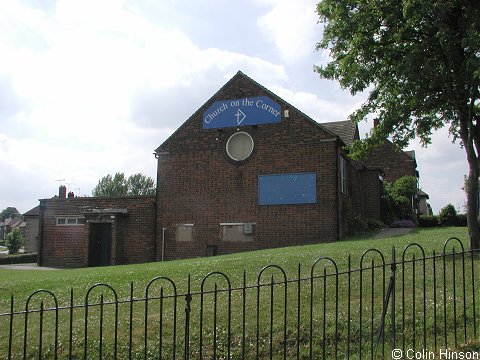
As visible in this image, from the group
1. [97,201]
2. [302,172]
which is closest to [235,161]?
[302,172]

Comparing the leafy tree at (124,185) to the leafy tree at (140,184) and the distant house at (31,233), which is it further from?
the distant house at (31,233)

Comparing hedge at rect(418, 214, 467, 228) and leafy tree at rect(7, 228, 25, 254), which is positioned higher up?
hedge at rect(418, 214, 467, 228)

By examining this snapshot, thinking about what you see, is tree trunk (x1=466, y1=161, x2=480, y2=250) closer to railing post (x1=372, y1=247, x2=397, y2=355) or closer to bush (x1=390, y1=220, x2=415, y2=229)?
railing post (x1=372, y1=247, x2=397, y2=355)

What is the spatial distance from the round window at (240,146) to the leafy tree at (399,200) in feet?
39.6

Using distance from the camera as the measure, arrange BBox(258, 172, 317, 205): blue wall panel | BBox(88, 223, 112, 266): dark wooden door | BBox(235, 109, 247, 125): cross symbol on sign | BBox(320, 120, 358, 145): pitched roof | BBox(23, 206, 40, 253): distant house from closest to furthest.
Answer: BBox(258, 172, 317, 205): blue wall panel
BBox(235, 109, 247, 125): cross symbol on sign
BBox(88, 223, 112, 266): dark wooden door
BBox(320, 120, 358, 145): pitched roof
BBox(23, 206, 40, 253): distant house

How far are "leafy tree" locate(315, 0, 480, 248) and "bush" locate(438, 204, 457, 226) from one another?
76.0 ft

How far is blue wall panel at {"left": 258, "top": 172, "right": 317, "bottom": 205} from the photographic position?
21781 millimetres

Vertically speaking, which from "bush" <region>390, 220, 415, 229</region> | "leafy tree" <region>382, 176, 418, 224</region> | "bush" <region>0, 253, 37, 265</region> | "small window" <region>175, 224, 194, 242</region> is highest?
"leafy tree" <region>382, 176, 418, 224</region>

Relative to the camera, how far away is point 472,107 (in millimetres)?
12188

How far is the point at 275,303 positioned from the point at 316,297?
81 centimetres

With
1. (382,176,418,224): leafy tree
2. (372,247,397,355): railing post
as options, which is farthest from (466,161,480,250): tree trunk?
(382,176,418,224): leafy tree

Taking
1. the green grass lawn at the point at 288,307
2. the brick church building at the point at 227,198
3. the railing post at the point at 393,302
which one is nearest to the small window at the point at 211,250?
the brick church building at the point at 227,198

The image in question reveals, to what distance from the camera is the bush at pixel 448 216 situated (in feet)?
116

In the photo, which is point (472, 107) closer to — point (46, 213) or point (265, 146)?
point (265, 146)
